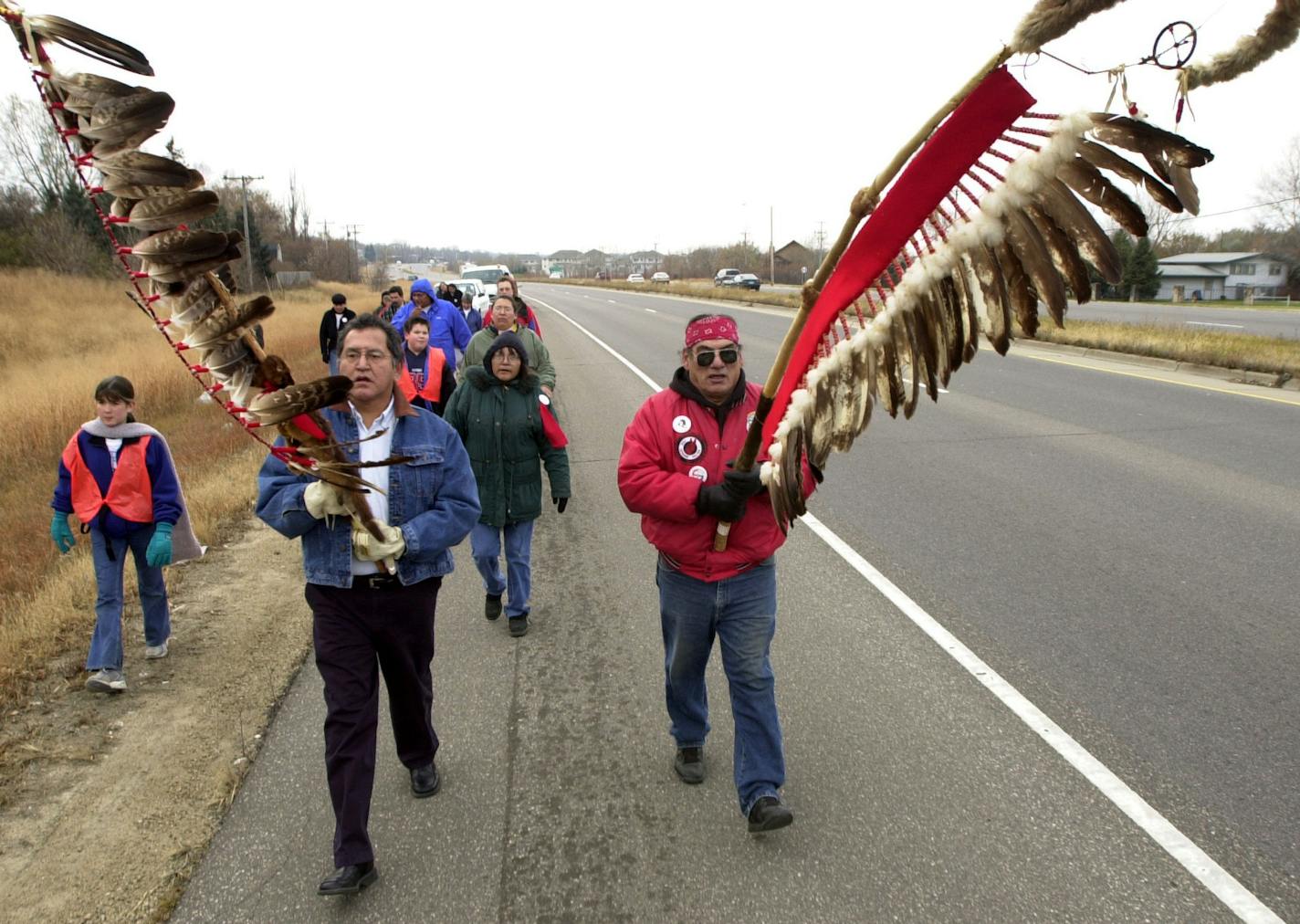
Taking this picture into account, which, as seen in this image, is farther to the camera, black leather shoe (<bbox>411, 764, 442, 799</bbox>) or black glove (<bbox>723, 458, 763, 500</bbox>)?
black leather shoe (<bbox>411, 764, 442, 799</bbox>)

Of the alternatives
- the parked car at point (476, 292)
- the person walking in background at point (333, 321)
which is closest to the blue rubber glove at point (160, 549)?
the person walking in background at point (333, 321)

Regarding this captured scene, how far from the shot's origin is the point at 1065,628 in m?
4.69

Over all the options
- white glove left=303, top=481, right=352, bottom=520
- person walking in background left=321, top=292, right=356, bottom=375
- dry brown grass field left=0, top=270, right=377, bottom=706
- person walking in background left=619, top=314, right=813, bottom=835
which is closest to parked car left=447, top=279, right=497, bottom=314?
dry brown grass field left=0, top=270, right=377, bottom=706

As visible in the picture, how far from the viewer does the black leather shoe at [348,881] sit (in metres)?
2.78

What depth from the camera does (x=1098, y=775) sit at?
3.31m

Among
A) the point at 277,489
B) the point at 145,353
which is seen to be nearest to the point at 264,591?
the point at 277,489

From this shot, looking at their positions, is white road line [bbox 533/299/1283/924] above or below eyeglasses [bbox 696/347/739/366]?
below

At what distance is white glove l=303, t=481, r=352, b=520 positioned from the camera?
9.36 feet

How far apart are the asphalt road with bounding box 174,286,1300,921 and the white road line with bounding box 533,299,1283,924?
3 centimetres

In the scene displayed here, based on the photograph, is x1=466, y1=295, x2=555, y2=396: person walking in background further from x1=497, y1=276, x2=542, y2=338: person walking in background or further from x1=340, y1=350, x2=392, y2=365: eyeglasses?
x1=340, y1=350, x2=392, y2=365: eyeglasses

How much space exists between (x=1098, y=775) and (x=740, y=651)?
61.0 inches

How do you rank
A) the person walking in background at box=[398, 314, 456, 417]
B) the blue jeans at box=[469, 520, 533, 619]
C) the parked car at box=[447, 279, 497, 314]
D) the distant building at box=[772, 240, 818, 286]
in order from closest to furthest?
1. the blue jeans at box=[469, 520, 533, 619]
2. the person walking in background at box=[398, 314, 456, 417]
3. the parked car at box=[447, 279, 497, 314]
4. the distant building at box=[772, 240, 818, 286]

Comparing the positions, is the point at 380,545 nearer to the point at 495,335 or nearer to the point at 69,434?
the point at 495,335

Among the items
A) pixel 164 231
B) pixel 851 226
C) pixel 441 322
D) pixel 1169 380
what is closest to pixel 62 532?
pixel 164 231
